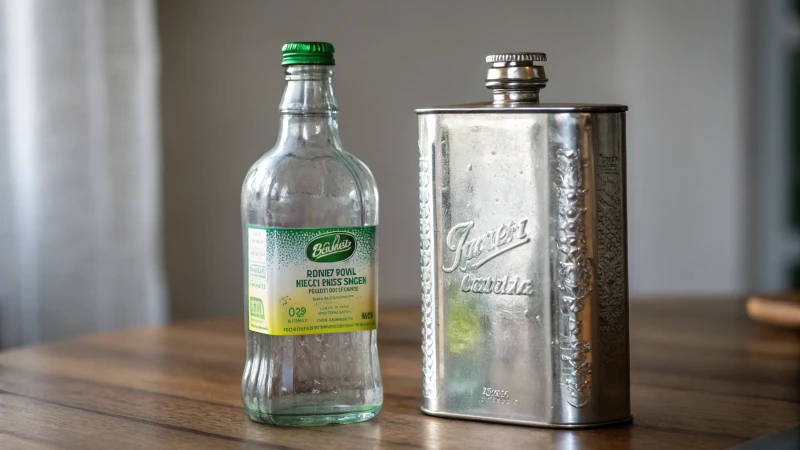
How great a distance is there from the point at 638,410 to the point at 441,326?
0.57 ft

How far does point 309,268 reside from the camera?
28.6 inches

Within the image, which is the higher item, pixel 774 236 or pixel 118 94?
pixel 118 94

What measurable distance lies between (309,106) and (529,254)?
0.66 ft

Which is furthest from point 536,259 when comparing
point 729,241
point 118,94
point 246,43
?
point 729,241

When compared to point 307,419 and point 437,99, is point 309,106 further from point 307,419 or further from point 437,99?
point 437,99

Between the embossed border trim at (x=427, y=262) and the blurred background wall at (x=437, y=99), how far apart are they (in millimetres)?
1876

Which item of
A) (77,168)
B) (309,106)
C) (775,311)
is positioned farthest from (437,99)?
(309,106)

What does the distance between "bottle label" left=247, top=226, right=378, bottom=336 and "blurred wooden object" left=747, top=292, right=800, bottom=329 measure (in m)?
0.65

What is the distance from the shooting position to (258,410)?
0.75m

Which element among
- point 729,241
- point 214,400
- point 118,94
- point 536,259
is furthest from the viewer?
point 729,241

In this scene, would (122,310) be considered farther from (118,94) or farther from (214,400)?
(214,400)

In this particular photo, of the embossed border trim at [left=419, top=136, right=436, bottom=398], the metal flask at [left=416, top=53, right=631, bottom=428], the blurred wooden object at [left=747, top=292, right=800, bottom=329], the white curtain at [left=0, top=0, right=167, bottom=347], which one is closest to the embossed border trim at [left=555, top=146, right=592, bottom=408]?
the metal flask at [left=416, top=53, right=631, bottom=428]

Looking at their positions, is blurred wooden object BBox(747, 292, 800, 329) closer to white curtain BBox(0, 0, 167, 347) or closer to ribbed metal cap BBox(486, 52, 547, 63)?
→ ribbed metal cap BBox(486, 52, 547, 63)

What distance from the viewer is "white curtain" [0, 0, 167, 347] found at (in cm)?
205
